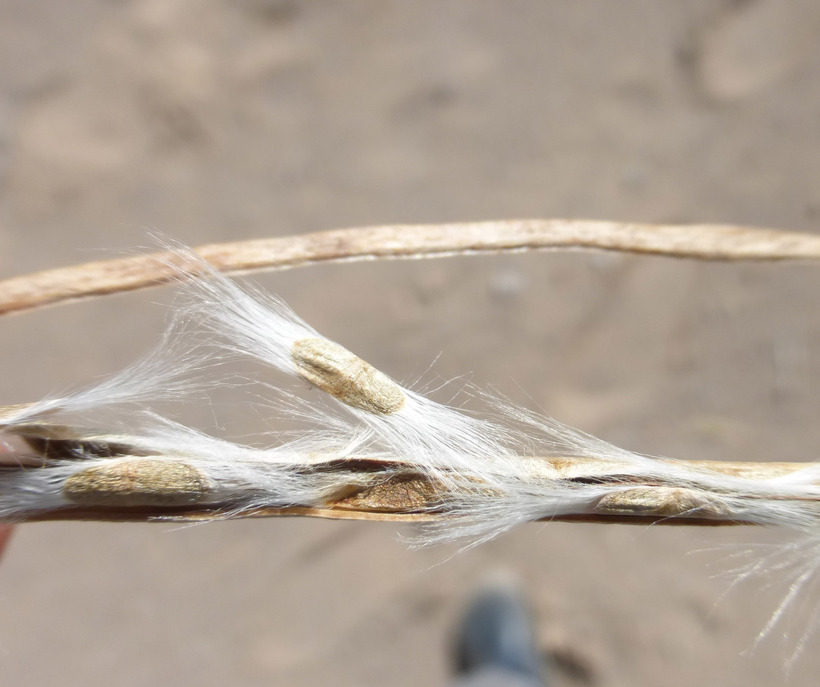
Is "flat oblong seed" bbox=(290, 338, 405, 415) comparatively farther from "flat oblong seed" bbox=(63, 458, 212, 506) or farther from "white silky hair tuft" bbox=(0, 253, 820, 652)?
"flat oblong seed" bbox=(63, 458, 212, 506)

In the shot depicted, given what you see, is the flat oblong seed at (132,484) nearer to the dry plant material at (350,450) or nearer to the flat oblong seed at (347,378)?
the dry plant material at (350,450)

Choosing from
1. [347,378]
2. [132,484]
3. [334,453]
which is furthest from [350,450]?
[132,484]

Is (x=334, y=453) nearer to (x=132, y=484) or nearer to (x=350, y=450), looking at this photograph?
(x=350, y=450)

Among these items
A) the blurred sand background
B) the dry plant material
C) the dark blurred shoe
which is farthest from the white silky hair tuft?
the dark blurred shoe

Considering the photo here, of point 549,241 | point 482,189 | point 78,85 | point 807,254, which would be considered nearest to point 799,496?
point 807,254

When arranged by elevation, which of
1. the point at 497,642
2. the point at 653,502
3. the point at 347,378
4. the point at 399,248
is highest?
the point at 399,248

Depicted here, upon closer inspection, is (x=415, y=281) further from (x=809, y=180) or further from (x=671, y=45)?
(x=809, y=180)

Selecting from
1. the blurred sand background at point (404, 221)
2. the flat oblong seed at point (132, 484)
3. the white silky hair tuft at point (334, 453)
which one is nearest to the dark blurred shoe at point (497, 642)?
the blurred sand background at point (404, 221)
